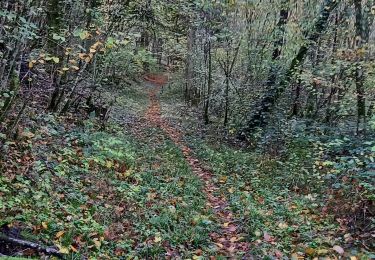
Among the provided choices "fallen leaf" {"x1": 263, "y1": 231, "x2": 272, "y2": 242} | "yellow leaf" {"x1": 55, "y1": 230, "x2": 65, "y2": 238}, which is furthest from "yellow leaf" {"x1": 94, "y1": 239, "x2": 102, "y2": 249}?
"fallen leaf" {"x1": 263, "y1": 231, "x2": 272, "y2": 242}

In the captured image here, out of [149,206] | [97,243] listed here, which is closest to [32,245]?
[97,243]

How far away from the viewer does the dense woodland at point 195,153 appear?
643 cm

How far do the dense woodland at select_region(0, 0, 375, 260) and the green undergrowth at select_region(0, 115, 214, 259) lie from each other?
1.2 inches

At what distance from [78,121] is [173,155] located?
292 cm

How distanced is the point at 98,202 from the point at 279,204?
381cm

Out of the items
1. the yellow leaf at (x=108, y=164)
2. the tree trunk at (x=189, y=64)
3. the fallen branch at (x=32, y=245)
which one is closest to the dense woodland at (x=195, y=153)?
the fallen branch at (x=32, y=245)

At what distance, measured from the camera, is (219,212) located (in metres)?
8.42

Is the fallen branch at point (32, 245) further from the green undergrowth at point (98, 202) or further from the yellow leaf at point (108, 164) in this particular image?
the yellow leaf at point (108, 164)

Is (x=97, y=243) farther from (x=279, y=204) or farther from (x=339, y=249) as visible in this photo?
(x=279, y=204)

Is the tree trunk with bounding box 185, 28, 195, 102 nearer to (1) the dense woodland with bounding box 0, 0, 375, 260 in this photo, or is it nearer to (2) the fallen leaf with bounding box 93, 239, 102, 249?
(1) the dense woodland with bounding box 0, 0, 375, 260

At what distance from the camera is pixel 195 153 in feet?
43.8

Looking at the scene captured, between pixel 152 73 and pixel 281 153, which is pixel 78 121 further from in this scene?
pixel 152 73

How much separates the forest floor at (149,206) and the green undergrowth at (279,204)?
22 millimetres

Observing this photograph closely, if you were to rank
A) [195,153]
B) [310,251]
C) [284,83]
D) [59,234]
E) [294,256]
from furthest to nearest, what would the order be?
[284,83] → [195,153] → [310,251] → [294,256] → [59,234]
